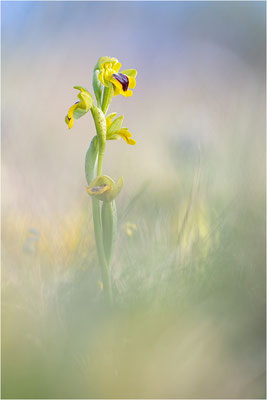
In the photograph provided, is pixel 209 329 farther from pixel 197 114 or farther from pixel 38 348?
pixel 197 114

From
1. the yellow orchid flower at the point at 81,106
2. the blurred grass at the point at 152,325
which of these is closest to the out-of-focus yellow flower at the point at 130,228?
the blurred grass at the point at 152,325

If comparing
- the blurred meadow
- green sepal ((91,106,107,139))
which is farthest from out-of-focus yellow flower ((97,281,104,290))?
green sepal ((91,106,107,139))

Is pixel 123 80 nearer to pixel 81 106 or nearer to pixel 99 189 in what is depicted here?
pixel 81 106

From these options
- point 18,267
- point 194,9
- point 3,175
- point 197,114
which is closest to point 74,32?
point 194,9

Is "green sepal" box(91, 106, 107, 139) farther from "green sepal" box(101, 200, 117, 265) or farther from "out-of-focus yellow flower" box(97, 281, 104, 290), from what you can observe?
"out-of-focus yellow flower" box(97, 281, 104, 290)

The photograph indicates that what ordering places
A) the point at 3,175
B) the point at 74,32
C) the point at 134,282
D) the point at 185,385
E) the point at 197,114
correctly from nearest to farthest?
1. the point at 185,385
2. the point at 134,282
3. the point at 3,175
4. the point at 197,114
5. the point at 74,32

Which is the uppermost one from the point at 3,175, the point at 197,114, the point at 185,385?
the point at 197,114
